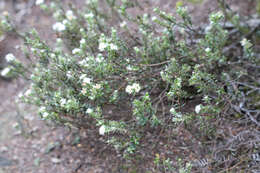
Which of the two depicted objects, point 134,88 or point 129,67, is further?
point 129,67

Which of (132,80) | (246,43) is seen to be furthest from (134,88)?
(246,43)

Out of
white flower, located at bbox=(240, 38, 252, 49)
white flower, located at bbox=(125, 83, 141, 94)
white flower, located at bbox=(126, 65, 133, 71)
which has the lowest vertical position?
white flower, located at bbox=(125, 83, 141, 94)

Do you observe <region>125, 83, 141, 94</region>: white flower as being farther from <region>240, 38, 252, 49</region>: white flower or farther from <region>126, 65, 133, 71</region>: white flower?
<region>240, 38, 252, 49</region>: white flower

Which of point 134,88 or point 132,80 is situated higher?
point 132,80

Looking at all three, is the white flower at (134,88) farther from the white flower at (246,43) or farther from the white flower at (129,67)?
the white flower at (246,43)

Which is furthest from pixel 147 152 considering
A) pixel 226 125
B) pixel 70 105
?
pixel 70 105

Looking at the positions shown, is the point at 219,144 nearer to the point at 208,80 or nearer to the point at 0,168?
the point at 208,80

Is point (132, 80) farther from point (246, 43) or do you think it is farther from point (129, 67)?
point (246, 43)

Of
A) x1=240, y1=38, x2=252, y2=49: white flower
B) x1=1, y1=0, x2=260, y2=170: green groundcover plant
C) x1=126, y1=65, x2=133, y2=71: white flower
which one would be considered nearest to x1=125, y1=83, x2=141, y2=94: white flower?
x1=1, y1=0, x2=260, y2=170: green groundcover plant

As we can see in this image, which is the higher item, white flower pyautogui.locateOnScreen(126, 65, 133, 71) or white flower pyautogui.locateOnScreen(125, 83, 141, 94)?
white flower pyautogui.locateOnScreen(126, 65, 133, 71)
